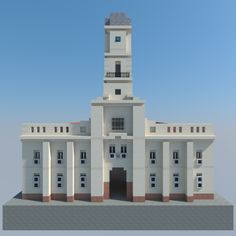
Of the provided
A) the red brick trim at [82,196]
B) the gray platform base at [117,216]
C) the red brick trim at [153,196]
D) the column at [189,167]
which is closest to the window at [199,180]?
the column at [189,167]

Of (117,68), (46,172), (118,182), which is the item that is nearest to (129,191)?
(118,182)

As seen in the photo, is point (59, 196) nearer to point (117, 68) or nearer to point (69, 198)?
point (69, 198)

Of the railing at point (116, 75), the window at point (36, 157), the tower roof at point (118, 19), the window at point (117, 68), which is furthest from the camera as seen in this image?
the tower roof at point (118, 19)

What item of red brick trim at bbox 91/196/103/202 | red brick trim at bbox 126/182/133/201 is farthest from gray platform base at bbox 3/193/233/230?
red brick trim at bbox 126/182/133/201

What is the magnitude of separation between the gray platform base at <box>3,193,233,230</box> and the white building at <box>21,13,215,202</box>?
61.9 inches

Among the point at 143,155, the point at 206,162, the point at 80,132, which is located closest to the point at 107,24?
the point at 80,132

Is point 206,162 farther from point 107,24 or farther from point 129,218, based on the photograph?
point 107,24

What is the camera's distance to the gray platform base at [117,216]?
3259 centimetres

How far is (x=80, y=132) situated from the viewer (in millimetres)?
35500

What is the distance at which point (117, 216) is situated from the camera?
32594mm

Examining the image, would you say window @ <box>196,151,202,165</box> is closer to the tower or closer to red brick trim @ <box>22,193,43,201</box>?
the tower

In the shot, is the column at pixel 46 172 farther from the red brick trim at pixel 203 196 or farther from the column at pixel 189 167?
the red brick trim at pixel 203 196

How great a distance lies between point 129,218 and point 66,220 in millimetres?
5850

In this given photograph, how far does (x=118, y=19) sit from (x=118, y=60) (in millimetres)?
4400
